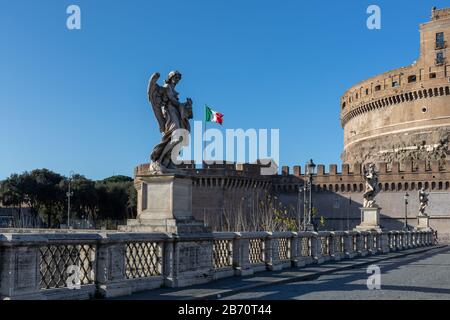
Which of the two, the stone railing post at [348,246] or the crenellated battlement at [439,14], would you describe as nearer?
the stone railing post at [348,246]

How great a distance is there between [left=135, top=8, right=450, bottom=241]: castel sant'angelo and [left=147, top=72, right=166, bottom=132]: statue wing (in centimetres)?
4227

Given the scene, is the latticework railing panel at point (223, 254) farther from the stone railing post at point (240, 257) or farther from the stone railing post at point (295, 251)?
the stone railing post at point (295, 251)

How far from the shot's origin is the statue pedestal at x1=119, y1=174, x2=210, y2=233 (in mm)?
11117

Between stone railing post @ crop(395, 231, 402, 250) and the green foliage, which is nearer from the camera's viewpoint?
stone railing post @ crop(395, 231, 402, 250)

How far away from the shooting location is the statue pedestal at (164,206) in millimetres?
11117

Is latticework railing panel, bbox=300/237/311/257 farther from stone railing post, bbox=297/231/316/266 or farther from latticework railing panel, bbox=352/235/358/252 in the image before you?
latticework railing panel, bbox=352/235/358/252

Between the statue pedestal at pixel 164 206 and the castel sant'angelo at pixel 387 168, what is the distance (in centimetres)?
4218

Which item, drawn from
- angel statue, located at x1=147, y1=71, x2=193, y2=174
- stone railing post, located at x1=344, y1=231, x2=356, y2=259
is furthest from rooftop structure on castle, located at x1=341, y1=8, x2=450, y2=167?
angel statue, located at x1=147, y1=71, x2=193, y2=174

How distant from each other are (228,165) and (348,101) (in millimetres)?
26845

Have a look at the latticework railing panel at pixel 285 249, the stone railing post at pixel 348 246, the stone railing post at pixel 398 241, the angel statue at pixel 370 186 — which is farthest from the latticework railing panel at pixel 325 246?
the stone railing post at pixel 398 241

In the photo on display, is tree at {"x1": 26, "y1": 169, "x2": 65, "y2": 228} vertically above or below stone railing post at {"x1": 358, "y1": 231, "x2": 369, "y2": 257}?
above

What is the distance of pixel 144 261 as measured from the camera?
10578 millimetres
